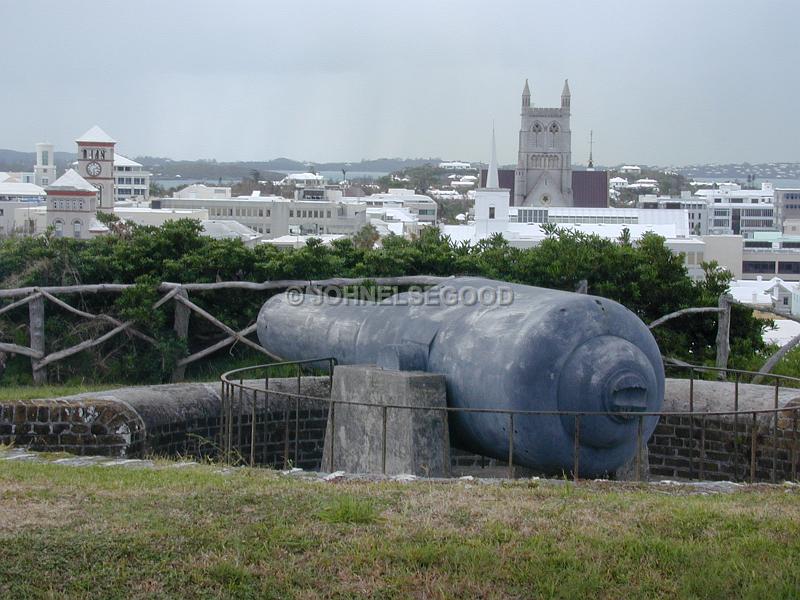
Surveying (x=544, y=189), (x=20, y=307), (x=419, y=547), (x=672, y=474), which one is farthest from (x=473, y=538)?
(x=544, y=189)

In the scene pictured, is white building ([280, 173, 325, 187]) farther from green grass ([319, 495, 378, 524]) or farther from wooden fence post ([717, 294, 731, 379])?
green grass ([319, 495, 378, 524])

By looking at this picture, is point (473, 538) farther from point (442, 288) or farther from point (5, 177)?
point (5, 177)

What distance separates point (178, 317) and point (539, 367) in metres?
6.27

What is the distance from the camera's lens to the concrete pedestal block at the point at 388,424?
8.57 metres

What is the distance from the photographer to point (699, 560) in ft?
18.7

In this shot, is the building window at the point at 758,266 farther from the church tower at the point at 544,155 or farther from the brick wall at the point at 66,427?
the brick wall at the point at 66,427

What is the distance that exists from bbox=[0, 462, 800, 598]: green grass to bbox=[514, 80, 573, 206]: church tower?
144641mm

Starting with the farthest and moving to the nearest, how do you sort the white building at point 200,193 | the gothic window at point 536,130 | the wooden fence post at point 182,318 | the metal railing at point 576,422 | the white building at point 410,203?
the gothic window at point 536,130 → the white building at point 410,203 → the white building at point 200,193 → the wooden fence post at point 182,318 → the metal railing at point 576,422

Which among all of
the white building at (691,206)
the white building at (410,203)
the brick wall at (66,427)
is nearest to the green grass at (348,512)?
the brick wall at (66,427)

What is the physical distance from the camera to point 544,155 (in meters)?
167

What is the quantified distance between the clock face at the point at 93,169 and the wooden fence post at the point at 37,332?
10129 cm

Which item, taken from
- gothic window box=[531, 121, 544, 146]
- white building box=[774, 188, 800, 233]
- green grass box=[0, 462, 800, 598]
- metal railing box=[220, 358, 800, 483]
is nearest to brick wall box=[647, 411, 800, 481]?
metal railing box=[220, 358, 800, 483]

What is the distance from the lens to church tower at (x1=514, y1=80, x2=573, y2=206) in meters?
154

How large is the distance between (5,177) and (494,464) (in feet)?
482
